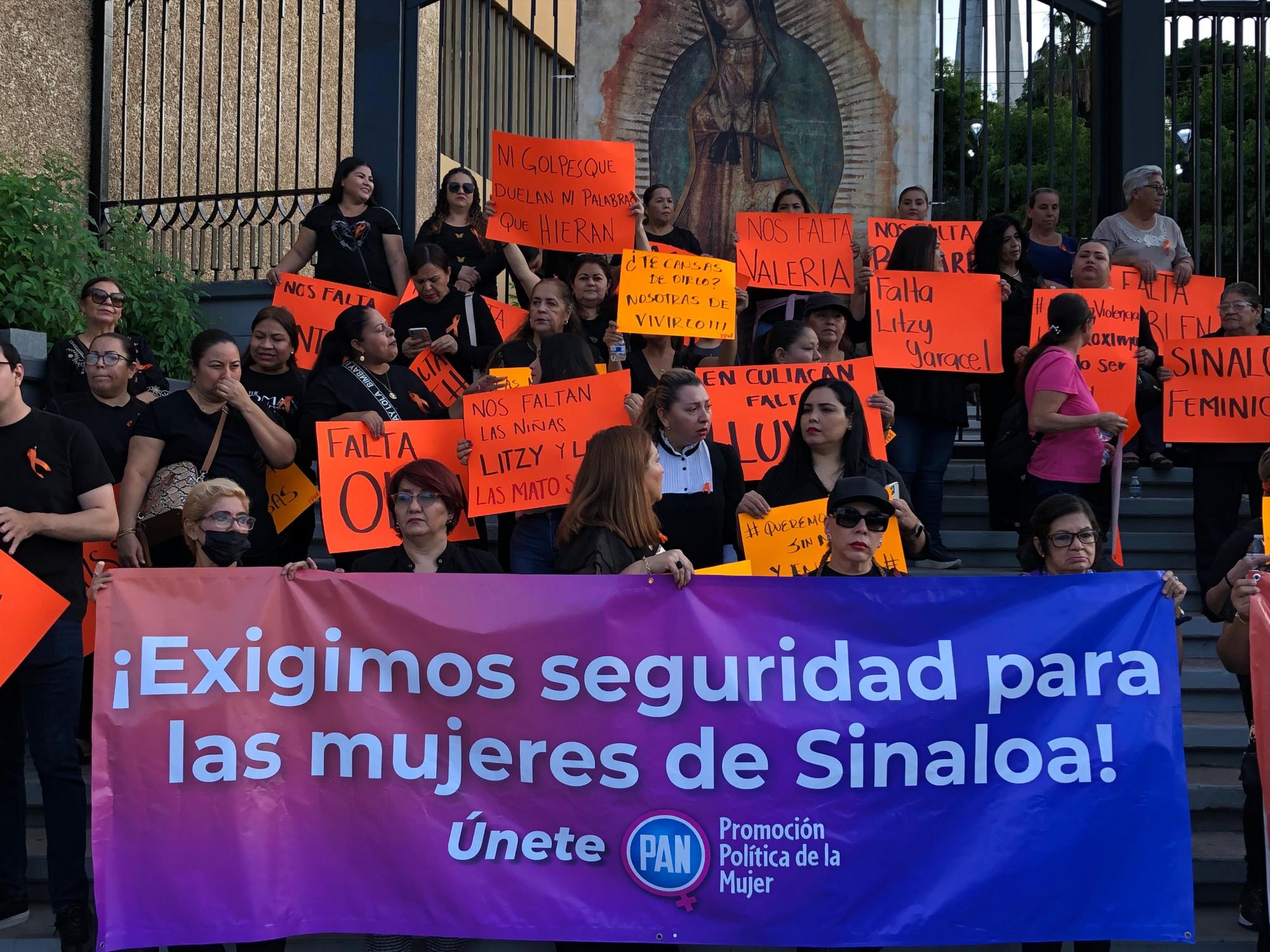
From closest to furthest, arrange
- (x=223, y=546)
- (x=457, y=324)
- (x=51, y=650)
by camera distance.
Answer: (x=51, y=650), (x=223, y=546), (x=457, y=324)

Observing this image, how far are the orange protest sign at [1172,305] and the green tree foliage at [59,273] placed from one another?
6.07 meters

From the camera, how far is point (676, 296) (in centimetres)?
762

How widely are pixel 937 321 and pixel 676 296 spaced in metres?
1.39

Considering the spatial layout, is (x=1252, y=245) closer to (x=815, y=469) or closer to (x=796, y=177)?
(x=796, y=177)

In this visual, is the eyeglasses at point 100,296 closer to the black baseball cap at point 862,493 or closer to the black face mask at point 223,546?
the black face mask at point 223,546

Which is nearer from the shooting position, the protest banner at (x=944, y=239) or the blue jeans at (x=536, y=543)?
the blue jeans at (x=536, y=543)

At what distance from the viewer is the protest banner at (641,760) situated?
4.33m

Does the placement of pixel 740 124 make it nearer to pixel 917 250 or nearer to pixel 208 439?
pixel 917 250

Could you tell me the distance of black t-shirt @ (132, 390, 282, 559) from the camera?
5934 mm

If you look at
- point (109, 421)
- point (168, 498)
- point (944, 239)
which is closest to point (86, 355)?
point (109, 421)

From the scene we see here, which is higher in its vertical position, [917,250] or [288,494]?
[917,250]

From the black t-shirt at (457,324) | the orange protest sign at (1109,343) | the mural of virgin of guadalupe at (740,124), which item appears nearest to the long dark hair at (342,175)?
the black t-shirt at (457,324)


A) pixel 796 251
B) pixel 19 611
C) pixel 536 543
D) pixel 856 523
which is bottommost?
pixel 19 611

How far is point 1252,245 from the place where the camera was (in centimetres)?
2373
